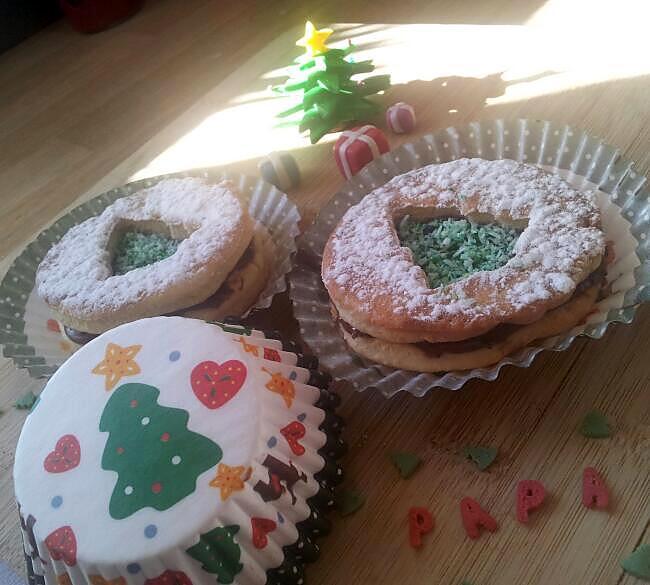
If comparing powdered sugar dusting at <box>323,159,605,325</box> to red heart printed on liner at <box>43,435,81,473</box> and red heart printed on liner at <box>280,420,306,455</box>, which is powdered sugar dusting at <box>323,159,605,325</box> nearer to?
red heart printed on liner at <box>280,420,306,455</box>

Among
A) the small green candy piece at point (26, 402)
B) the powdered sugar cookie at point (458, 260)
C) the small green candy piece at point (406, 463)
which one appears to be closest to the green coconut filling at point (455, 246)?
the powdered sugar cookie at point (458, 260)

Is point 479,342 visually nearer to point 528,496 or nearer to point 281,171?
point 528,496

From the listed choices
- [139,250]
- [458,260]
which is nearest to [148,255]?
[139,250]

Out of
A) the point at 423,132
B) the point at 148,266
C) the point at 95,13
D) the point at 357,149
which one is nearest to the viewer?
the point at 148,266

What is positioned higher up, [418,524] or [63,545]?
[63,545]

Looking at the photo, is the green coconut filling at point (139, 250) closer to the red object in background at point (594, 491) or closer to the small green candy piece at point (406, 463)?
the small green candy piece at point (406, 463)

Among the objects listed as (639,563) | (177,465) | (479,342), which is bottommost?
(639,563)
